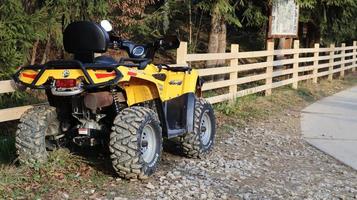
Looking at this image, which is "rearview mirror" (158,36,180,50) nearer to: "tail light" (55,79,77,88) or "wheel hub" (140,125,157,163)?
"wheel hub" (140,125,157,163)

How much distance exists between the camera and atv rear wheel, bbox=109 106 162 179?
17.1 ft

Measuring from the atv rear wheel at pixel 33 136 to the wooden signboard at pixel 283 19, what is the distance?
930 cm

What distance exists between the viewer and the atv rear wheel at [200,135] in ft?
21.7

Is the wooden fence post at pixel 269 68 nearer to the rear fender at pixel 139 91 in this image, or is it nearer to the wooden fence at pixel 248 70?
the wooden fence at pixel 248 70

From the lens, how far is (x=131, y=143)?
17.1 ft

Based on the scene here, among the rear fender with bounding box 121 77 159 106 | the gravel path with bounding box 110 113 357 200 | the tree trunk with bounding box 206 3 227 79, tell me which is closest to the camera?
the gravel path with bounding box 110 113 357 200

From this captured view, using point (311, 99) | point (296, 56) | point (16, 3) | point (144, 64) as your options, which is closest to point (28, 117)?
point (144, 64)

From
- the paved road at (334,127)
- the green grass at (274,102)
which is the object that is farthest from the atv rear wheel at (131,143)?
the green grass at (274,102)

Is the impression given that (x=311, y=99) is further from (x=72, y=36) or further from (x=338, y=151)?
(x=72, y=36)

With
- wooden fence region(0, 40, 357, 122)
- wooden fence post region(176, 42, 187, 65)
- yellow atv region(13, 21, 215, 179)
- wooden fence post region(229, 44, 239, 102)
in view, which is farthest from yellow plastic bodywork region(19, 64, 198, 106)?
wooden fence post region(229, 44, 239, 102)

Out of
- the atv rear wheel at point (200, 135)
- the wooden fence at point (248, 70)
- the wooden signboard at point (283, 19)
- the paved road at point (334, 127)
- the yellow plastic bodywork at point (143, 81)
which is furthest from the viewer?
the wooden signboard at point (283, 19)

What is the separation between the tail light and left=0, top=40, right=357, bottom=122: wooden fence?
1.08 meters

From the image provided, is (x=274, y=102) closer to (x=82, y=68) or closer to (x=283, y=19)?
(x=283, y=19)

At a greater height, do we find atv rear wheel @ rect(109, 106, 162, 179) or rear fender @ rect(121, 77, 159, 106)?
rear fender @ rect(121, 77, 159, 106)
